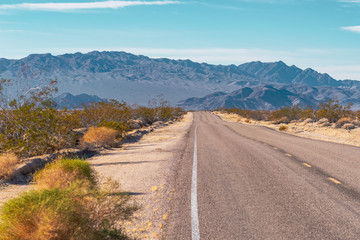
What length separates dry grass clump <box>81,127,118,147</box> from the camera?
1679 centimetres

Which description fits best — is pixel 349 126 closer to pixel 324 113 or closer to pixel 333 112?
pixel 333 112

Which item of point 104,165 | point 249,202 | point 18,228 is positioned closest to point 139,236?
point 18,228

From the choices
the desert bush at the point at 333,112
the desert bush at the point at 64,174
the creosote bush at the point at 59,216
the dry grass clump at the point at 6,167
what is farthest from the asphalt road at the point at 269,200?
the desert bush at the point at 333,112

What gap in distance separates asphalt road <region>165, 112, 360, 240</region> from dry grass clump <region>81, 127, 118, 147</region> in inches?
278

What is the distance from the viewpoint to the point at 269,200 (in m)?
6.53

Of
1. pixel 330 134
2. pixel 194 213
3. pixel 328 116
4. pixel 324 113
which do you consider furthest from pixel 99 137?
pixel 328 116

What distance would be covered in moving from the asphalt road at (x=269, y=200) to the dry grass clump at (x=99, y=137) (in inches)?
278

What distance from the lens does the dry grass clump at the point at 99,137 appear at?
16791 mm

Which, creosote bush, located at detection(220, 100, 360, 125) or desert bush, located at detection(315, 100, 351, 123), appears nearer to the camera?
desert bush, located at detection(315, 100, 351, 123)

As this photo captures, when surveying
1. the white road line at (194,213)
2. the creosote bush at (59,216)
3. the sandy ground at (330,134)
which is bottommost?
the sandy ground at (330,134)

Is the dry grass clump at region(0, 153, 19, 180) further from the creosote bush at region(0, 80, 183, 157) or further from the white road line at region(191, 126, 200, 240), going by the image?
the white road line at region(191, 126, 200, 240)

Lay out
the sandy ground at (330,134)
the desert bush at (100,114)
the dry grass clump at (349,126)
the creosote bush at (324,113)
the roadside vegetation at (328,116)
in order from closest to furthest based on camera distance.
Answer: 1. the sandy ground at (330,134)
2. the desert bush at (100,114)
3. the dry grass clump at (349,126)
4. the roadside vegetation at (328,116)
5. the creosote bush at (324,113)

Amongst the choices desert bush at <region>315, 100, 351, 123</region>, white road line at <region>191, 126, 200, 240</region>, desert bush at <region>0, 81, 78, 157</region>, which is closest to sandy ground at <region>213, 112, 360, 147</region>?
desert bush at <region>315, 100, 351, 123</region>

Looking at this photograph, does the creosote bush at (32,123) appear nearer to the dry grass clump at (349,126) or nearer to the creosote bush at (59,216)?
the creosote bush at (59,216)
